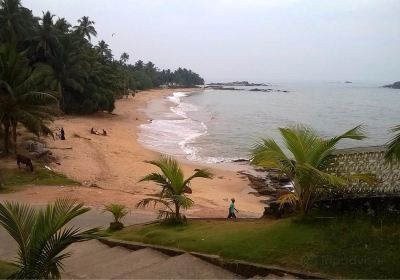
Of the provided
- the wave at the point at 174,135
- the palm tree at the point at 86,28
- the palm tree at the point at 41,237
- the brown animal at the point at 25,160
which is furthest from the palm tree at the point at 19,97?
the palm tree at the point at 86,28

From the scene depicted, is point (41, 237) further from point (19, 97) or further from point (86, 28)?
point (86, 28)

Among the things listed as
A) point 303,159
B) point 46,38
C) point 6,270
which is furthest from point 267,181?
point 46,38

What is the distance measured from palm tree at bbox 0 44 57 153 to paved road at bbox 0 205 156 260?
7637 millimetres

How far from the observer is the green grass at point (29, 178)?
17859 mm

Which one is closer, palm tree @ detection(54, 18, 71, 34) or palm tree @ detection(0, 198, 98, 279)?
palm tree @ detection(0, 198, 98, 279)

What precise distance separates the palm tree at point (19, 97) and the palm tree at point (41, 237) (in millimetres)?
15463

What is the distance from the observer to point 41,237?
15.2 ft

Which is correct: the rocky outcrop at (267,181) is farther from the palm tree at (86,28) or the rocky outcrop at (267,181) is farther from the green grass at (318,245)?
the palm tree at (86,28)

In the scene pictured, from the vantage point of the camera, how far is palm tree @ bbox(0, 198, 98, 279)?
15.2 ft

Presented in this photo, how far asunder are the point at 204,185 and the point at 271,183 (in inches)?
162

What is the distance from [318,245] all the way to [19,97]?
1704cm

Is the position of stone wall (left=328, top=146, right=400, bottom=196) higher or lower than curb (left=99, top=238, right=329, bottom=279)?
higher

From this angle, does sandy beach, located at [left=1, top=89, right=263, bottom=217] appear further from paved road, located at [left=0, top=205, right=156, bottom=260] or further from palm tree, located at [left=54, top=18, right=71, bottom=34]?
palm tree, located at [left=54, top=18, right=71, bottom=34]

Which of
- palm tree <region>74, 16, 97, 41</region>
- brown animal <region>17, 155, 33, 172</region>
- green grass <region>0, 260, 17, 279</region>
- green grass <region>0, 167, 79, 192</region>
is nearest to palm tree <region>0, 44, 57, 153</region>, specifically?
brown animal <region>17, 155, 33, 172</region>
